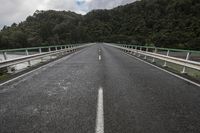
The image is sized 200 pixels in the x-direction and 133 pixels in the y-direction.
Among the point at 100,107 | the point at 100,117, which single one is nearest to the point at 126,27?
the point at 100,107

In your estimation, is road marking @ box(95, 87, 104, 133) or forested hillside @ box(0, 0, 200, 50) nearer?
road marking @ box(95, 87, 104, 133)

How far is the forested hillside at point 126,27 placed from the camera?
7825 cm

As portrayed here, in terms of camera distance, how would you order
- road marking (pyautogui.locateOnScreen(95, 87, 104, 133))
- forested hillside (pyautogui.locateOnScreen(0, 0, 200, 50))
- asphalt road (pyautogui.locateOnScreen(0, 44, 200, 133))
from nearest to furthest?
road marking (pyautogui.locateOnScreen(95, 87, 104, 133))
asphalt road (pyautogui.locateOnScreen(0, 44, 200, 133))
forested hillside (pyautogui.locateOnScreen(0, 0, 200, 50))

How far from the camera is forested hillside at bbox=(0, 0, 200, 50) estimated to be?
257 feet

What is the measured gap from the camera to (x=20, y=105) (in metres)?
5.25

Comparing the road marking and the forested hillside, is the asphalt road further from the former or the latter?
the forested hillside

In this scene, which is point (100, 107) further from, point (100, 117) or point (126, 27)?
point (126, 27)

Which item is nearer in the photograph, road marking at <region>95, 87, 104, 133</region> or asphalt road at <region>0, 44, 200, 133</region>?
road marking at <region>95, 87, 104, 133</region>

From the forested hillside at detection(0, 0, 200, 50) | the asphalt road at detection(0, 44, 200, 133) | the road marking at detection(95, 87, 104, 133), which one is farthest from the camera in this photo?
the forested hillside at detection(0, 0, 200, 50)

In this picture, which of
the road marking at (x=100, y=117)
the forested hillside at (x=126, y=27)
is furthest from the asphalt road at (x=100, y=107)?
the forested hillside at (x=126, y=27)

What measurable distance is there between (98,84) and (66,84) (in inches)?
47.5

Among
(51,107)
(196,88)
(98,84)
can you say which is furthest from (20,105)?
(196,88)

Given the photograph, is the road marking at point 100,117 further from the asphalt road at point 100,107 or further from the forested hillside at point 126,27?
the forested hillside at point 126,27

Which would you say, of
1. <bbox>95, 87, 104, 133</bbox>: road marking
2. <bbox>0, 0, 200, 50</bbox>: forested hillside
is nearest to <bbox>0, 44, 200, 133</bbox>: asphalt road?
<bbox>95, 87, 104, 133</bbox>: road marking
